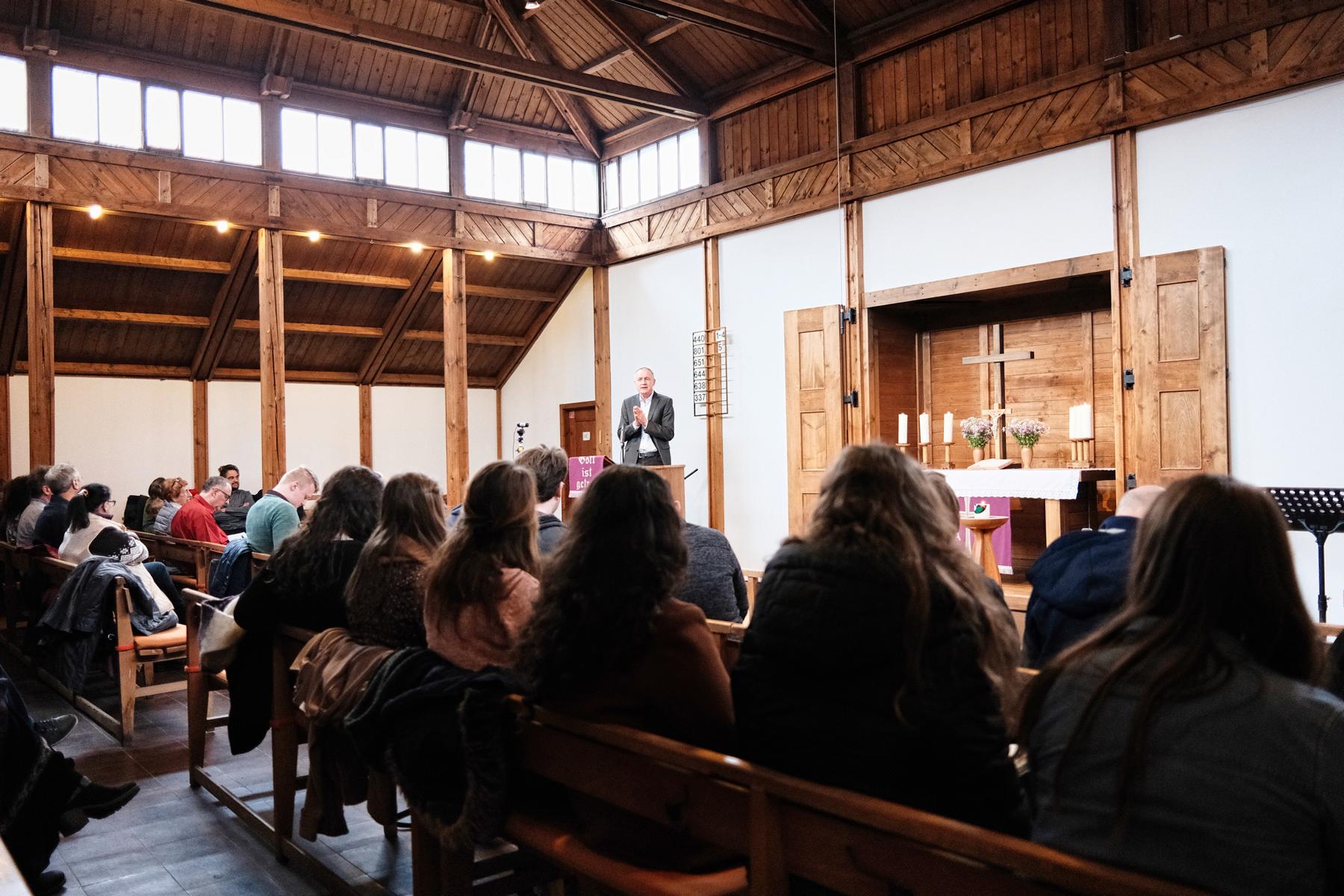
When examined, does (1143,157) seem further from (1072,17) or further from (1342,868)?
(1342,868)

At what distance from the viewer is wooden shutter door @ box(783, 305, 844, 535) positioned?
9.72 meters

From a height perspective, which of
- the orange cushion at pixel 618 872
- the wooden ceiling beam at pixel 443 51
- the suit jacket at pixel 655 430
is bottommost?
the orange cushion at pixel 618 872

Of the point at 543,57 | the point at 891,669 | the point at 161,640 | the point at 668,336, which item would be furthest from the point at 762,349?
the point at 891,669

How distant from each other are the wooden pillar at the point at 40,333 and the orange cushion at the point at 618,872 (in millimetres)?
8205

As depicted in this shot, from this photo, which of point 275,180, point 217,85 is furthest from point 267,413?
point 217,85

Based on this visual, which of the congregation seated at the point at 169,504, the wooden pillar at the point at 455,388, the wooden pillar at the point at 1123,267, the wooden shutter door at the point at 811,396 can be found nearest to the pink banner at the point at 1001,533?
the wooden pillar at the point at 1123,267

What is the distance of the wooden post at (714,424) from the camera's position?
1105 centimetres

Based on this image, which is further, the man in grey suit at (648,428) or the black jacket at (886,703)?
the man in grey suit at (648,428)

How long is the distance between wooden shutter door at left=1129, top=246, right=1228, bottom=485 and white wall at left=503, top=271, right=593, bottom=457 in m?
7.06

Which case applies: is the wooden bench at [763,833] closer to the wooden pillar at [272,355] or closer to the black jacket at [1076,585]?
the black jacket at [1076,585]

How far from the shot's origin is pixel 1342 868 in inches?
50.3

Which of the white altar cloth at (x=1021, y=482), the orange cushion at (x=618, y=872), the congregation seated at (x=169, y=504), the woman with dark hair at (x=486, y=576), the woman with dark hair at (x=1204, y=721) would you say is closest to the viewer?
the woman with dark hair at (x=1204, y=721)

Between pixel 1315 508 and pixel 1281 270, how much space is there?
289 centimetres

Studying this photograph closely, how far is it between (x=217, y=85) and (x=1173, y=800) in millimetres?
11263
